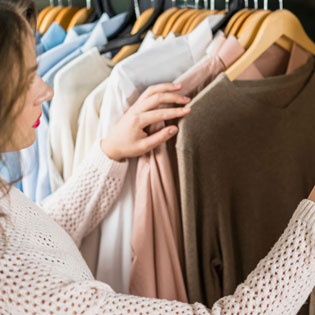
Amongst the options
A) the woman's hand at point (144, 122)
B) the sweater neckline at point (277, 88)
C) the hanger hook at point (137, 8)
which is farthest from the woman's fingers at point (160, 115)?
the hanger hook at point (137, 8)

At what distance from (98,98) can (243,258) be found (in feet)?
1.42

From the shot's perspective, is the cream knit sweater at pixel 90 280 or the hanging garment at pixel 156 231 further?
the hanging garment at pixel 156 231

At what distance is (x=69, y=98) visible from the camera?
A: 1157 mm

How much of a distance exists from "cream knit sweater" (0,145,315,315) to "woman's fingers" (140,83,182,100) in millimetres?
316

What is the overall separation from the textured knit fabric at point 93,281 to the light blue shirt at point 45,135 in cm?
41

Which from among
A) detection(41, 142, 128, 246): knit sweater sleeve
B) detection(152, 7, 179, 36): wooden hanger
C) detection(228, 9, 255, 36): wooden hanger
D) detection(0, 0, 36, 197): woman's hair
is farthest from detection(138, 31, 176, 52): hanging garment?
detection(0, 0, 36, 197): woman's hair

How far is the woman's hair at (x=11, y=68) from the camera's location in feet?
2.04

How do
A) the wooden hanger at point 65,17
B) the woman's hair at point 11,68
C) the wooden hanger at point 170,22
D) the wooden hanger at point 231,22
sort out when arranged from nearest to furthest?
the woman's hair at point 11,68
the wooden hanger at point 231,22
the wooden hanger at point 170,22
the wooden hanger at point 65,17

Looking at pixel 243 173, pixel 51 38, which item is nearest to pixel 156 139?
pixel 243 173

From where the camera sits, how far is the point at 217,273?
3.43 ft

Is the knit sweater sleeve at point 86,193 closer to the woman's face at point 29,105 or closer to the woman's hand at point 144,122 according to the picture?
the woman's hand at point 144,122

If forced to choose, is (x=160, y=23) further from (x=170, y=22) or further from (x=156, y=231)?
(x=156, y=231)

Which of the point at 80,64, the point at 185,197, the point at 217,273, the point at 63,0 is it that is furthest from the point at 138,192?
the point at 63,0

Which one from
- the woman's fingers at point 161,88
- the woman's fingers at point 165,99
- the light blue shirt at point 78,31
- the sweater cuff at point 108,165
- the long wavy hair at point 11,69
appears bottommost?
the sweater cuff at point 108,165
